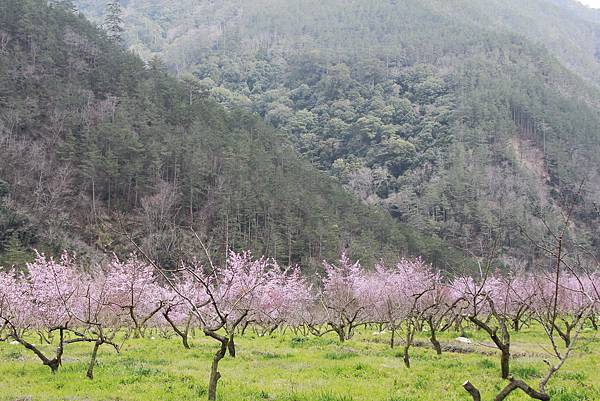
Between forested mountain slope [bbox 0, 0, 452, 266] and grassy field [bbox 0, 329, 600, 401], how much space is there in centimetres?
3513

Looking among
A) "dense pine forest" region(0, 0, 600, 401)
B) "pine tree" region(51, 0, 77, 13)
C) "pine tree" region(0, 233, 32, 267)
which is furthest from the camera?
"pine tree" region(51, 0, 77, 13)

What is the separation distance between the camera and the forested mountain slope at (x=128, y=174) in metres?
59.8

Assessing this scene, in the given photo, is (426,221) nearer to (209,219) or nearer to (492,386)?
(209,219)

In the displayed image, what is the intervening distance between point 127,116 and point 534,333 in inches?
2526

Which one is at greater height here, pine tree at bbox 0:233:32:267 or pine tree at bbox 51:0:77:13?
pine tree at bbox 51:0:77:13

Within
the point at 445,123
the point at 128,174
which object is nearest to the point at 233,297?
the point at 128,174

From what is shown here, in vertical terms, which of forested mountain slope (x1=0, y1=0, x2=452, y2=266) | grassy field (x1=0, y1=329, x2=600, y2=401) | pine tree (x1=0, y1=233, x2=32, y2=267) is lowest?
pine tree (x1=0, y1=233, x2=32, y2=267)

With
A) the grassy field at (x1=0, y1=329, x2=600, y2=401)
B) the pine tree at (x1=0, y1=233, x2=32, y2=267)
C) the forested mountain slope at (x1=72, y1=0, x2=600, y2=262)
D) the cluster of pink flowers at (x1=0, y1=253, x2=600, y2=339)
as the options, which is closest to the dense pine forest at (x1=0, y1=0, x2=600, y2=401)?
the grassy field at (x1=0, y1=329, x2=600, y2=401)

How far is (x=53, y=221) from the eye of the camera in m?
56.7

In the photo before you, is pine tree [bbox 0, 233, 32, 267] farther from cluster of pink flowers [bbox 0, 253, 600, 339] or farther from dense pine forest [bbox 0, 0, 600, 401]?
cluster of pink flowers [bbox 0, 253, 600, 339]

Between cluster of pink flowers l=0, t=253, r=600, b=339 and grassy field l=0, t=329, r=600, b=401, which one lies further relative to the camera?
cluster of pink flowers l=0, t=253, r=600, b=339

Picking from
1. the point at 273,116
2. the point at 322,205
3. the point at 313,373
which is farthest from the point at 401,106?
the point at 313,373

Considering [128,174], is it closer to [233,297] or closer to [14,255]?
[14,255]

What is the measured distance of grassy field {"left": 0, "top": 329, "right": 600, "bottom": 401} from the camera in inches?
444
